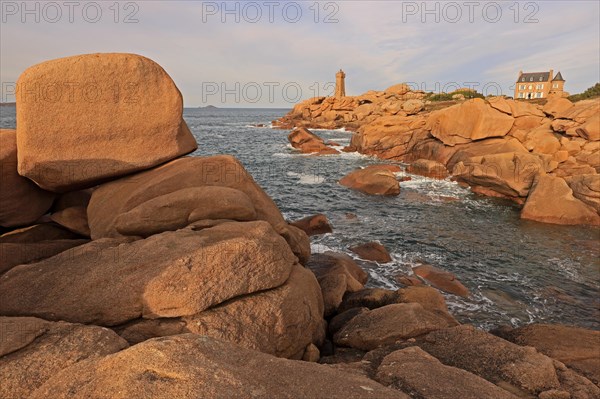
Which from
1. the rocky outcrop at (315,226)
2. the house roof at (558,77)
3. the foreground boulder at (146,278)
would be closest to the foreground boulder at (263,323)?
the foreground boulder at (146,278)

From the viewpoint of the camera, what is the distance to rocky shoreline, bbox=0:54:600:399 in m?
4.63

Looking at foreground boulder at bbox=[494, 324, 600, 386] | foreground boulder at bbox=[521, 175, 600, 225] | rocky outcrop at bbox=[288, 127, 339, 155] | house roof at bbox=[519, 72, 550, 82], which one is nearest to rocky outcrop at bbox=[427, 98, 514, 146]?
foreground boulder at bbox=[521, 175, 600, 225]

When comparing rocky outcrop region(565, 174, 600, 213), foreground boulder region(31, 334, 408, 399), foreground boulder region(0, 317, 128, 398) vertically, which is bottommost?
foreground boulder region(0, 317, 128, 398)

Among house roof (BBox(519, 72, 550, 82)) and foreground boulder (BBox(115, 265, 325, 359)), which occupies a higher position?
house roof (BBox(519, 72, 550, 82))

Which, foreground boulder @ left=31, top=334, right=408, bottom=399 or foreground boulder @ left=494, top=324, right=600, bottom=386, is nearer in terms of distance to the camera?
foreground boulder @ left=31, top=334, right=408, bottom=399

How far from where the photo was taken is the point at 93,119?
1044 cm

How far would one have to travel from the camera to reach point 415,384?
5.52m

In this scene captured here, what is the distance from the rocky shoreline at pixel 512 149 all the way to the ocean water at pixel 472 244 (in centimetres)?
156

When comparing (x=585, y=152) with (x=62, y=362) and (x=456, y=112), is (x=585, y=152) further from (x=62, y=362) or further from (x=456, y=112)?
(x=62, y=362)

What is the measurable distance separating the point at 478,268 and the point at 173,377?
57.8 feet

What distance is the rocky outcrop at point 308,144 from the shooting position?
5474 centimetres

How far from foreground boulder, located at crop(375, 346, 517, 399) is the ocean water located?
28.4ft

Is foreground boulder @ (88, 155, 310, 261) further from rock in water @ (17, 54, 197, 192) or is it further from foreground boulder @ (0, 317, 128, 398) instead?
foreground boulder @ (0, 317, 128, 398)

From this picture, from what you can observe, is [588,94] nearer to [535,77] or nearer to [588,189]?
[535,77]
